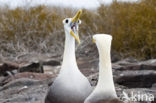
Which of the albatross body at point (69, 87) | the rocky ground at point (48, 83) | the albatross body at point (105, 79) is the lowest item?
the rocky ground at point (48, 83)

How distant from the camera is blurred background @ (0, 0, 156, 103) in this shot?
207 inches

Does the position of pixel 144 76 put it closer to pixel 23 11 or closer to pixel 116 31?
pixel 116 31

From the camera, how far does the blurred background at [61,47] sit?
207 inches

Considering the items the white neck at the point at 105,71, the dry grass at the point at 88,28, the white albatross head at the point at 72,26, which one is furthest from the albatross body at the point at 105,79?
the dry grass at the point at 88,28

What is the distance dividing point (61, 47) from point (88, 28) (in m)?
0.88

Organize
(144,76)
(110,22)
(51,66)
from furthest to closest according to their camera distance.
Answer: (110,22), (51,66), (144,76)

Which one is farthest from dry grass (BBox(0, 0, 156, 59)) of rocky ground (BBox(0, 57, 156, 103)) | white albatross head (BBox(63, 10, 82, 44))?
white albatross head (BBox(63, 10, 82, 44))

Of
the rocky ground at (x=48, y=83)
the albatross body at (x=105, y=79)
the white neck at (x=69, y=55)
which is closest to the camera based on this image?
Result: the albatross body at (x=105, y=79)

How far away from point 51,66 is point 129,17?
2.04 metres

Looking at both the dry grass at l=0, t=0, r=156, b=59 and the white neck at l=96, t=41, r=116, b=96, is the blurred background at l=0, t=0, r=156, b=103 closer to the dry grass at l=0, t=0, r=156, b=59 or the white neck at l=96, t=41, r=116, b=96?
the dry grass at l=0, t=0, r=156, b=59

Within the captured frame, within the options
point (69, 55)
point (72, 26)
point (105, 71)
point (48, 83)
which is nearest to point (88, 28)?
point (48, 83)

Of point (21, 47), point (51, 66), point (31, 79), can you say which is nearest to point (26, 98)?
point (31, 79)

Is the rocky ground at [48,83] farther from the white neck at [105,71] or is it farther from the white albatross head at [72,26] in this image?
the white neck at [105,71]

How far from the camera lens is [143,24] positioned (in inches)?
332
